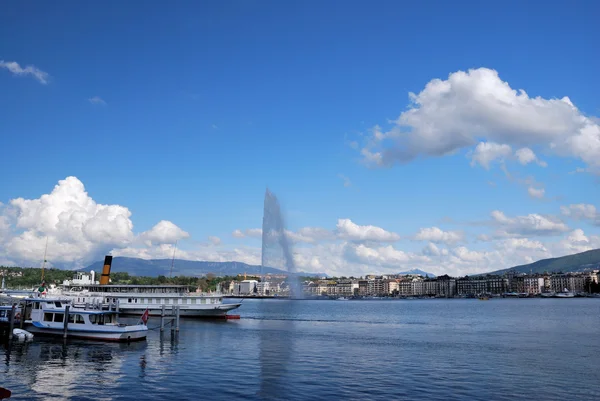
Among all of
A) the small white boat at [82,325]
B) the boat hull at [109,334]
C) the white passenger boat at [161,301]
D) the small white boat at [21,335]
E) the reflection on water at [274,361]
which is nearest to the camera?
the reflection on water at [274,361]

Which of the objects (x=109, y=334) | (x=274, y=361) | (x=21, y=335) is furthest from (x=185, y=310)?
(x=274, y=361)

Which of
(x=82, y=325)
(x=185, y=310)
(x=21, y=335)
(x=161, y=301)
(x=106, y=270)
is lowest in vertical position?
(x=21, y=335)

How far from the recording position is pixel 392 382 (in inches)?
1233

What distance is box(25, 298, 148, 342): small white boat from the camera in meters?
48.7

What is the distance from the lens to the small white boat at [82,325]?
1918 inches

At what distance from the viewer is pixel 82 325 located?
4941 centimetres

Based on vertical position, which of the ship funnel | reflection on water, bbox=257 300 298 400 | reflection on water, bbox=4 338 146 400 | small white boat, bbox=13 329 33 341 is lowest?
reflection on water, bbox=4 338 146 400

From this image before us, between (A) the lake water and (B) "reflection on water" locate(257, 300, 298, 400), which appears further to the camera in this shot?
(B) "reflection on water" locate(257, 300, 298, 400)

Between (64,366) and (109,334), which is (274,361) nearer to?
(64,366)

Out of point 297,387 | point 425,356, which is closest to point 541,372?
point 425,356

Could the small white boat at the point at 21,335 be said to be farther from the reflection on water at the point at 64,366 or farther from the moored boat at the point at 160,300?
the moored boat at the point at 160,300

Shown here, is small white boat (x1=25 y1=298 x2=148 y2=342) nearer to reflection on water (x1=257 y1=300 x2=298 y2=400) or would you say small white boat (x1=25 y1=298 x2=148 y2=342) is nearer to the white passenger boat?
reflection on water (x1=257 y1=300 x2=298 y2=400)

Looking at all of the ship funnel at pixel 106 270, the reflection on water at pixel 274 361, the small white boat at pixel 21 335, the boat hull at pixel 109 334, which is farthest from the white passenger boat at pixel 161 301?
the small white boat at pixel 21 335

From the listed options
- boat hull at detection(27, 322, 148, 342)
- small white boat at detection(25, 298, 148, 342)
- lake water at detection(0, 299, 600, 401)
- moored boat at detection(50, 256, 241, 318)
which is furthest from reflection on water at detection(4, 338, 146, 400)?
moored boat at detection(50, 256, 241, 318)
